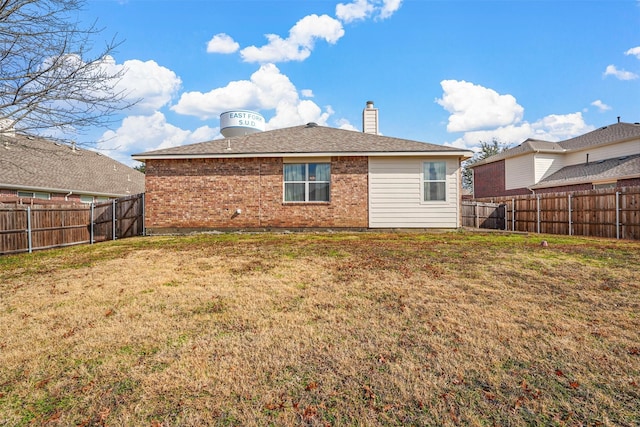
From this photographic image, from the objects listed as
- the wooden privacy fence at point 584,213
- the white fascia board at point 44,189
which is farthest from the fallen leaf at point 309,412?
the white fascia board at point 44,189

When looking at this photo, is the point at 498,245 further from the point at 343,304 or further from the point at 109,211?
the point at 109,211

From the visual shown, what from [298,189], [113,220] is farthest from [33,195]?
[298,189]

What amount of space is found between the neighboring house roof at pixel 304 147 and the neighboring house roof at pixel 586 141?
14.3 metres

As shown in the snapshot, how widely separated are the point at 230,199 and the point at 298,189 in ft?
8.80

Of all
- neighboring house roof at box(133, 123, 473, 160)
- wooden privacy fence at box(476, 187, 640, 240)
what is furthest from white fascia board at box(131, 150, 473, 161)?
wooden privacy fence at box(476, 187, 640, 240)

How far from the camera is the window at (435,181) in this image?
1252 centimetres

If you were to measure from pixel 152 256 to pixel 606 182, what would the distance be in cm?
2214

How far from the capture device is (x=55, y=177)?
19.7 metres

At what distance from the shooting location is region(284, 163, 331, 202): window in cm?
1259

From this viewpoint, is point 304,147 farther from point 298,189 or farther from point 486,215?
point 486,215

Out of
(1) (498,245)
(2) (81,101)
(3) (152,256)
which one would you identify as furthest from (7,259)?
(1) (498,245)

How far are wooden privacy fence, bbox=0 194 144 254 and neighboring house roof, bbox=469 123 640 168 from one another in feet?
81.6

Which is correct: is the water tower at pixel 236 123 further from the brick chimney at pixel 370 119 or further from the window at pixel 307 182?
the window at pixel 307 182

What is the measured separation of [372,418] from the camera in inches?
86.5
